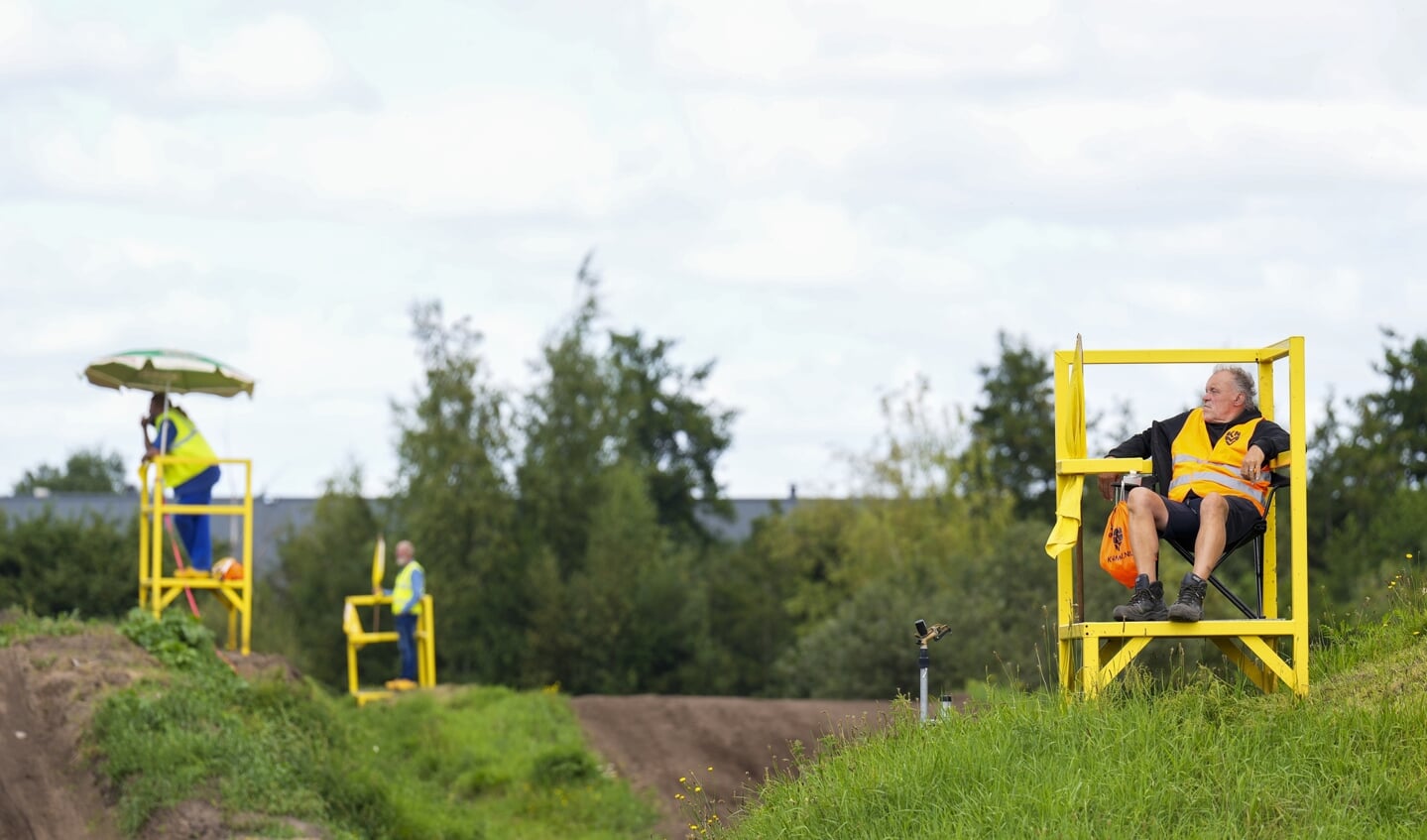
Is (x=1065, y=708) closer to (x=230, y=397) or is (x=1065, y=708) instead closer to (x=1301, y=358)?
(x=1301, y=358)

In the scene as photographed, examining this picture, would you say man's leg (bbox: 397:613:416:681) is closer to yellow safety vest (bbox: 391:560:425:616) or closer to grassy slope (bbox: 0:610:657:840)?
yellow safety vest (bbox: 391:560:425:616)

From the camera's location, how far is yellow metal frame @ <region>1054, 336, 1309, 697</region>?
7.30m

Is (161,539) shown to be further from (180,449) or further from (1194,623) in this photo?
(1194,623)

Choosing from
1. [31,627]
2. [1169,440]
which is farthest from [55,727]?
[1169,440]

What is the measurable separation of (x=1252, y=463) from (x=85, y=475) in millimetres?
91486

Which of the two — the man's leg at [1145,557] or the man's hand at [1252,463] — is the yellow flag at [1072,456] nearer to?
the man's leg at [1145,557]

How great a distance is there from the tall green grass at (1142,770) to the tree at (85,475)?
86477 mm

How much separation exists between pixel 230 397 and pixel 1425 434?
37.8 m

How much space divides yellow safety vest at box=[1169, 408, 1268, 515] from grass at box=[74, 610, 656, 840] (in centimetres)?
849

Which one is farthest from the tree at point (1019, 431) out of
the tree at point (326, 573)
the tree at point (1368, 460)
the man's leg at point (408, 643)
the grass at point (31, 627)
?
the grass at point (31, 627)

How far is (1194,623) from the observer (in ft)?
23.7

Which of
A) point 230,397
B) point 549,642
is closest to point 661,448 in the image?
point 549,642

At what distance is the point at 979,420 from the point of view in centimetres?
5447

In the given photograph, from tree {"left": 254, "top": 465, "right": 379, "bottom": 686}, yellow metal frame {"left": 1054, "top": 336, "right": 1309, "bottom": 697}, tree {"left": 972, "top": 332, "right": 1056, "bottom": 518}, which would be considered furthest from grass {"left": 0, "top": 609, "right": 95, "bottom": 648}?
tree {"left": 972, "top": 332, "right": 1056, "bottom": 518}
